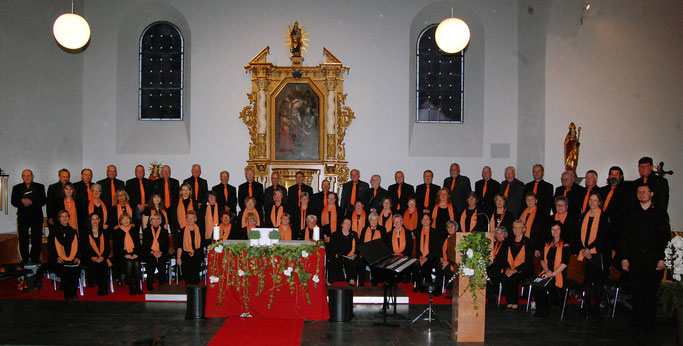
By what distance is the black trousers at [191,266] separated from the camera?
809 cm

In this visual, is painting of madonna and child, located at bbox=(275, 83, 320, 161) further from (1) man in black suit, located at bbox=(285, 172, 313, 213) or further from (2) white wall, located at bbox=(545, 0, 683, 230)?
(2) white wall, located at bbox=(545, 0, 683, 230)

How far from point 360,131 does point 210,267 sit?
6281mm

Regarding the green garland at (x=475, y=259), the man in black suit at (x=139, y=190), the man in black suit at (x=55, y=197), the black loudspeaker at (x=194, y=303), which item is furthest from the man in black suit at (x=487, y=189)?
the man in black suit at (x=55, y=197)

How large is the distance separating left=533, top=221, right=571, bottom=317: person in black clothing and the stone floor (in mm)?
234

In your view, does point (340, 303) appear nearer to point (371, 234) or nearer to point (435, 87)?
point (371, 234)

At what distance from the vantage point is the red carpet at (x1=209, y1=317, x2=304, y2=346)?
18.2 ft

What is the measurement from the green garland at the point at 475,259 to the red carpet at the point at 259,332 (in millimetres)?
2078

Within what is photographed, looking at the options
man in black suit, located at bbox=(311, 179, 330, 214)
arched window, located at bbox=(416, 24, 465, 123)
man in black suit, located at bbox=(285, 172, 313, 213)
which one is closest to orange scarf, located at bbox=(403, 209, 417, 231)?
man in black suit, located at bbox=(311, 179, 330, 214)

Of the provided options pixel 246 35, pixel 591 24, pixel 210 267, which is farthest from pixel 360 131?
pixel 210 267

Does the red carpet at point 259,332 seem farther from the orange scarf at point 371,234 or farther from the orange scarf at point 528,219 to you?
the orange scarf at point 528,219

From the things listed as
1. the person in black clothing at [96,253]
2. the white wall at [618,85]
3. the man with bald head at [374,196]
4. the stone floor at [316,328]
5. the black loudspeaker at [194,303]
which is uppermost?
the white wall at [618,85]

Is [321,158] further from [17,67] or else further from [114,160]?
[17,67]

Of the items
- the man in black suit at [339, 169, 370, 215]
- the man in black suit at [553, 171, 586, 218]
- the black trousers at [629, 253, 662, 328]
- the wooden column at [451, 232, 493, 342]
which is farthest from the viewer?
the man in black suit at [339, 169, 370, 215]

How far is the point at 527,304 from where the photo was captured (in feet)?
23.6
